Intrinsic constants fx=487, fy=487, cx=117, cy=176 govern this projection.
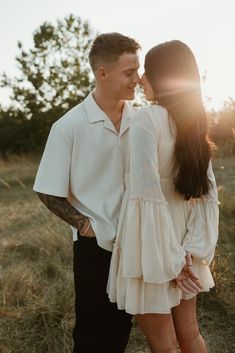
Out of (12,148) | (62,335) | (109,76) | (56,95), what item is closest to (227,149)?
(62,335)

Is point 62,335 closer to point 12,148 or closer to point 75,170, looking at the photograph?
point 75,170

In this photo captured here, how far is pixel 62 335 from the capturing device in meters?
3.45

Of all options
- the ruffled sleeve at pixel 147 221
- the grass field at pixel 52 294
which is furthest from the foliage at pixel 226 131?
the ruffled sleeve at pixel 147 221

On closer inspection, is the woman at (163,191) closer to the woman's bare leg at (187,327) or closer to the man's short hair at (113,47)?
the woman's bare leg at (187,327)

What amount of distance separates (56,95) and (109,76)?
17526 mm

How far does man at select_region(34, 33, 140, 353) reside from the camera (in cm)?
234

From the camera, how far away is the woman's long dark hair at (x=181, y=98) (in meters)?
2.00

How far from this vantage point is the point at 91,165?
2363 millimetres

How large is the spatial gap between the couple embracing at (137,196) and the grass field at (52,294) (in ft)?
3.21

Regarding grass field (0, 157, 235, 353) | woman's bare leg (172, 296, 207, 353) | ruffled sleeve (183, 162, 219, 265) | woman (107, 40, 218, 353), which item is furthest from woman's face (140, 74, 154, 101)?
grass field (0, 157, 235, 353)

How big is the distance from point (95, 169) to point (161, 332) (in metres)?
0.82

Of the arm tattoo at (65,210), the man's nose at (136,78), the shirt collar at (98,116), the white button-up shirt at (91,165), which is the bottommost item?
the arm tattoo at (65,210)

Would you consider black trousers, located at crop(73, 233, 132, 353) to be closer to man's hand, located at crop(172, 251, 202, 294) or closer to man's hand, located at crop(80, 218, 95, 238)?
man's hand, located at crop(80, 218, 95, 238)

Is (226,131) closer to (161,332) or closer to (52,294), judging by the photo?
(52,294)
